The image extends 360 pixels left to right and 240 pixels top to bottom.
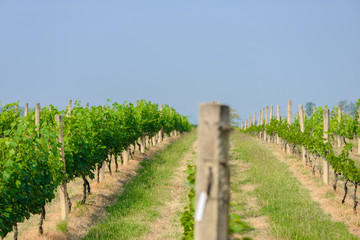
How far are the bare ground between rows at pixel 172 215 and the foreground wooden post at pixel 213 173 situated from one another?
4.54 m

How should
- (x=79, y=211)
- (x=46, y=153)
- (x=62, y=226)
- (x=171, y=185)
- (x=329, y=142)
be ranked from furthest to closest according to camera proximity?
(x=171, y=185) → (x=329, y=142) → (x=79, y=211) → (x=62, y=226) → (x=46, y=153)

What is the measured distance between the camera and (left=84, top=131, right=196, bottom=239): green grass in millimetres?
8805

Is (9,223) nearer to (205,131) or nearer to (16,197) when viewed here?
(16,197)

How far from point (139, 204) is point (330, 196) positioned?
579 centimetres

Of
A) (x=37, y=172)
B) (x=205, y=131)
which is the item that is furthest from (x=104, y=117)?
(x=205, y=131)

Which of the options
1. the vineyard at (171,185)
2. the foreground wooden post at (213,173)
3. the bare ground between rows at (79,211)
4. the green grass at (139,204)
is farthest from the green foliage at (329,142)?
the foreground wooden post at (213,173)

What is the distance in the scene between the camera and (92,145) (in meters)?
11.4

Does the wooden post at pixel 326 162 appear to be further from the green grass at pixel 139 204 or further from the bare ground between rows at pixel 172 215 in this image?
the green grass at pixel 139 204

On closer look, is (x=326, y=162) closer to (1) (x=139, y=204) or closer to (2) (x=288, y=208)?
(2) (x=288, y=208)

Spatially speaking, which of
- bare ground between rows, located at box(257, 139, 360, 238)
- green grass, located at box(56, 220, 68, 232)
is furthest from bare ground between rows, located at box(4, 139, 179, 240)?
bare ground between rows, located at box(257, 139, 360, 238)

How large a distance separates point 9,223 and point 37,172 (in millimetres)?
1088

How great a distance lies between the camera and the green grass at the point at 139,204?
8805 millimetres

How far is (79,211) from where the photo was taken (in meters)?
10.1

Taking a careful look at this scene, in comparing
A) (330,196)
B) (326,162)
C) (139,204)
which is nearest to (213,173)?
(139,204)
